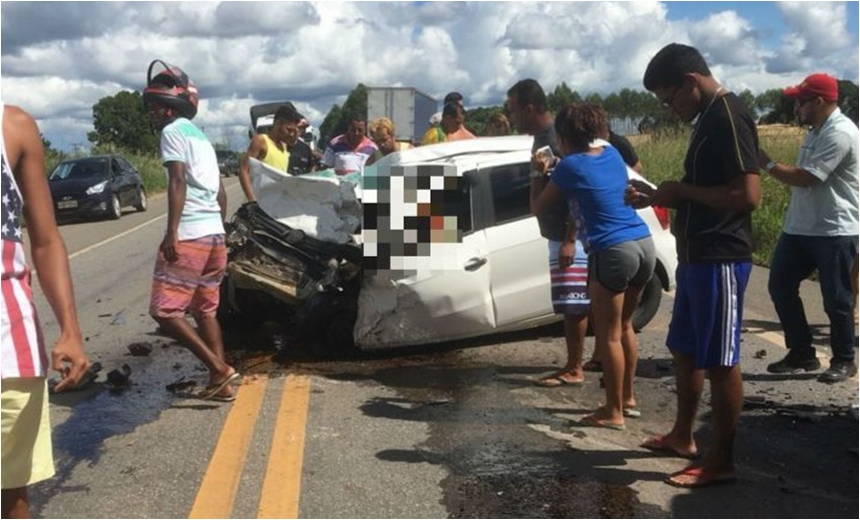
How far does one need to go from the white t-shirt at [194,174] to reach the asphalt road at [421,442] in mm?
1091

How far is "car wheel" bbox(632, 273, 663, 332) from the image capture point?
7250 mm

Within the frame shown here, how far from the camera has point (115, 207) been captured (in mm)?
22594

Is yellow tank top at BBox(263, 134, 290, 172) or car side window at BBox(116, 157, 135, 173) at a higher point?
car side window at BBox(116, 157, 135, 173)

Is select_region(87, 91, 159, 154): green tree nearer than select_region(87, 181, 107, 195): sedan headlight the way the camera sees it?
No

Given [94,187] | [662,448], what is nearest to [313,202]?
[662,448]

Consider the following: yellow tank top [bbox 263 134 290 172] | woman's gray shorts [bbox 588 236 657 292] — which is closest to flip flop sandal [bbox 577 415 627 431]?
woman's gray shorts [bbox 588 236 657 292]

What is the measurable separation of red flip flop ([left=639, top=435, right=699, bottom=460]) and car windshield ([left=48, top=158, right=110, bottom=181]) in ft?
66.2

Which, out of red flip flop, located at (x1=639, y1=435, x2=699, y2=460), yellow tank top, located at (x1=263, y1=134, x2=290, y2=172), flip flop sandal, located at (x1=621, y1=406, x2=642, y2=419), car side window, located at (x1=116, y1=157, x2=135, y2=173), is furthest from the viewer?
car side window, located at (x1=116, y1=157, x2=135, y2=173)

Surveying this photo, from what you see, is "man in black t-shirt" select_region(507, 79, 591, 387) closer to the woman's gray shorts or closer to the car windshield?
the woman's gray shorts

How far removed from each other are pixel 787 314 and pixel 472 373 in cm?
216

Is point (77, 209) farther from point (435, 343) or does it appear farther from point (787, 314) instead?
point (787, 314)

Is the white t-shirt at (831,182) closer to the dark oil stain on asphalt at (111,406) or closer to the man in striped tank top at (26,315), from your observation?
the dark oil stain on asphalt at (111,406)

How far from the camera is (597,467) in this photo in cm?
442

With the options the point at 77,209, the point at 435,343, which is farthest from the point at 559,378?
the point at 77,209
